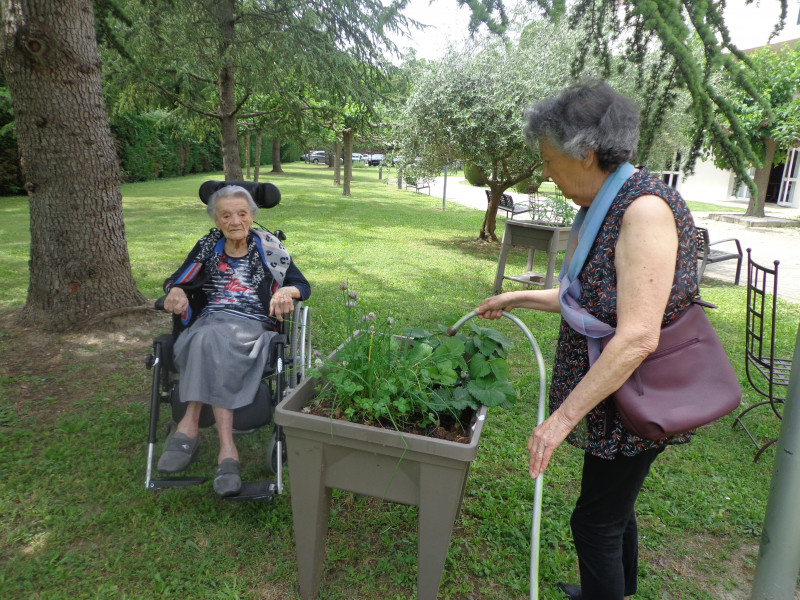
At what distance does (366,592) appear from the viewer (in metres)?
2.19

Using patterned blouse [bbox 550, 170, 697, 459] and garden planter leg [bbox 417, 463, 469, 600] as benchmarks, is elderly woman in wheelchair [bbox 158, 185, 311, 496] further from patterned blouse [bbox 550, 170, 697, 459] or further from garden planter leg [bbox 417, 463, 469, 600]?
patterned blouse [bbox 550, 170, 697, 459]

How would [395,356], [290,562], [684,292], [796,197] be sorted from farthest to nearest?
[796,197] → [290,562] → [395,356] → [684,292]

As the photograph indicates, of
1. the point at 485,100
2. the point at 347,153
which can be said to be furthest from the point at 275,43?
the point at 347,153

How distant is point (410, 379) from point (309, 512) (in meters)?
0.60

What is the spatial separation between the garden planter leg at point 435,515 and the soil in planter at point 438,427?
0.13m

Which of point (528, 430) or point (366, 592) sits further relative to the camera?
point (528, 430)

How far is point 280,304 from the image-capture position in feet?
9.12

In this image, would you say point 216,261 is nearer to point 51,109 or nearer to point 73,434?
point 73,434

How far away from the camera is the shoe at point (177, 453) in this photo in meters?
2.54

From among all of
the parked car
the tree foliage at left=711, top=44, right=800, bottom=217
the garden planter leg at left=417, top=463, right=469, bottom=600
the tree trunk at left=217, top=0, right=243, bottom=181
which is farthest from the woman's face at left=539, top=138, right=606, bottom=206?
the parked car

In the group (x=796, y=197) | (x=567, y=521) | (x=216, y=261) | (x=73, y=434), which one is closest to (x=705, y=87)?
(x=567, y=521)

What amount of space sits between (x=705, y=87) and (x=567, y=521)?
83.0 inches

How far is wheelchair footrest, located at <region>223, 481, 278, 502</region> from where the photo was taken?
2459mm

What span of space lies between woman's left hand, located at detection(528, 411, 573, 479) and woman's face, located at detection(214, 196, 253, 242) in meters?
2.09
